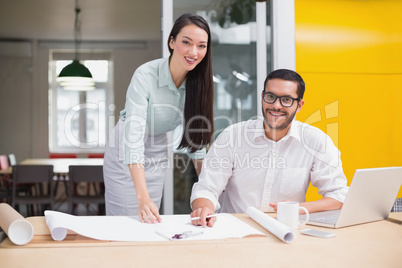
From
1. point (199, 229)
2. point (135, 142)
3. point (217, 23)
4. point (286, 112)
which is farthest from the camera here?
point (217, 23)

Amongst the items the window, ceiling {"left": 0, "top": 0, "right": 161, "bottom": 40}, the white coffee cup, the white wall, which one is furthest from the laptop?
the window

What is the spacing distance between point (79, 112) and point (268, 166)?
759cm

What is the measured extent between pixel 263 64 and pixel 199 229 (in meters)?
2.41

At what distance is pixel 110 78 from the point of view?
9.45 meters

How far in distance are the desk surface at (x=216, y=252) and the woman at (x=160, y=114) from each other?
47 centimetres

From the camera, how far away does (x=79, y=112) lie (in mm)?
9344

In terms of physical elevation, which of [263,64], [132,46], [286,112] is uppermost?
[132,46]

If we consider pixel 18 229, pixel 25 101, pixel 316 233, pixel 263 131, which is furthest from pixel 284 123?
pixel 25 101

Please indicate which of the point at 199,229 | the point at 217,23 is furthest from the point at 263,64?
the point at 199,229

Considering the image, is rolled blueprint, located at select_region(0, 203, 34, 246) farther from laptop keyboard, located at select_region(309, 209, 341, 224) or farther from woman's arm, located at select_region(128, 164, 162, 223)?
laptop keyboard, located at select_region(309, 209, 341, 224)

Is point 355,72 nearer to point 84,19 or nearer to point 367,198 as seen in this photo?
point 367,198

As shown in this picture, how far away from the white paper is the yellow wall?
84.5 inches

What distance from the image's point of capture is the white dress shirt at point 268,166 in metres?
2.27

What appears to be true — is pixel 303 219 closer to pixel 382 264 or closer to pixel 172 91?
pixel 382 264
